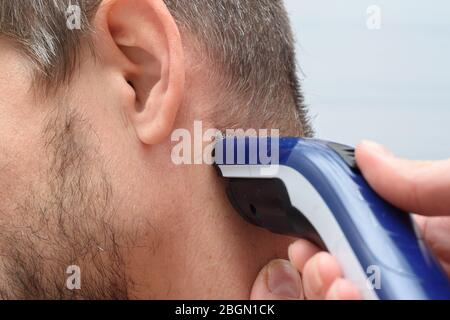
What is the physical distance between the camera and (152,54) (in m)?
0.92

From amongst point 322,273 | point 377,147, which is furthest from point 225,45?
point 322,273

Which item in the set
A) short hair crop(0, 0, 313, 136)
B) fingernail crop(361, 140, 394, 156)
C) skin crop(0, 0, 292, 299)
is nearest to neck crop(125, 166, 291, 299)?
skin crop(0, 0, 292, 299)

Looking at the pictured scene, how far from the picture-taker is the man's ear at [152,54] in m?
0.90

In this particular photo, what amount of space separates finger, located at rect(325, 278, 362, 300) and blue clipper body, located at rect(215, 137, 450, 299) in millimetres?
11

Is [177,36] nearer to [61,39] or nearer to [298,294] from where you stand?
[61,39]

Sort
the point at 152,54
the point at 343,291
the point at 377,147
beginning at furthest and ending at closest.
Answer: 1. the point at 152,54
2. the point at 377,147
3. the point at 343,291

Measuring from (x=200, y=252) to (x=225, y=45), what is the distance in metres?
0.31

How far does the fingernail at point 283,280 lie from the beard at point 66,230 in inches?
8.4

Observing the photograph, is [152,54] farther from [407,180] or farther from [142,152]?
[407,180]

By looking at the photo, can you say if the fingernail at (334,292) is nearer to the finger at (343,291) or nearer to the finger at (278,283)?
the finger at (343,291)

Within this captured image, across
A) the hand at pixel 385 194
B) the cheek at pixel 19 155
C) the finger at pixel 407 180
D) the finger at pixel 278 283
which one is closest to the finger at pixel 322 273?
the hand at pixel 385 194

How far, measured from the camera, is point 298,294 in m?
0.98

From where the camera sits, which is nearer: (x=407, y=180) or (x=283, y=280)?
(x=407, y=180)

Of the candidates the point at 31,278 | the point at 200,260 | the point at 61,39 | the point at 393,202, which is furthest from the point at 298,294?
the point at 61,39
